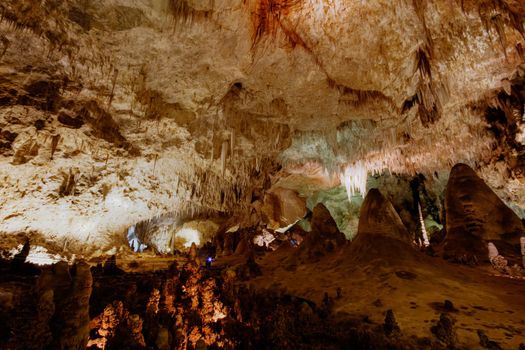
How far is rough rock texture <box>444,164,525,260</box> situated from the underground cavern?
0.06m

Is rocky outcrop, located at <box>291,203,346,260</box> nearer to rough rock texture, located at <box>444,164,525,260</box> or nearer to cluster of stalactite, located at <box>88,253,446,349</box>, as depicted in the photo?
cluster of stalactite, located at <box>88,253,446,349</box>

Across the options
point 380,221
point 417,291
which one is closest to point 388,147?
point 380,221

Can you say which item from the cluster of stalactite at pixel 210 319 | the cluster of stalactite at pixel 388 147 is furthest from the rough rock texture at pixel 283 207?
the cluster of stalactite at pixel 210 319

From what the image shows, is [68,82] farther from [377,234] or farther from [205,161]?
[377,234]

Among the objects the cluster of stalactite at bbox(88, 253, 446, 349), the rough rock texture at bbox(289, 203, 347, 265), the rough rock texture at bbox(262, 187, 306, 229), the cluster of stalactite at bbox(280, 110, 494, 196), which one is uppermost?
the cluster of stalactite at bbox(280, 110, 494, 196)

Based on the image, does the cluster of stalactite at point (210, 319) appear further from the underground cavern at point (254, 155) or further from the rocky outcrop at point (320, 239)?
the rocky outcrop at point (320, 239)

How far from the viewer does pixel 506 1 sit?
7.46 metres

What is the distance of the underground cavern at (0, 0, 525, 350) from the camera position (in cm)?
609

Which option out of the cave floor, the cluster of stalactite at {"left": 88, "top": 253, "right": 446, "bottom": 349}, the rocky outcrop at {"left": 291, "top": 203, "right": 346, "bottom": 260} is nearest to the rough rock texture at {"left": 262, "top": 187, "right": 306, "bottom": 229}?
the rocky outcrop at {"left": 291, "top": 203, "right": 346, "bottom": 260}

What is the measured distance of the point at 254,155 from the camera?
14586 millimetres

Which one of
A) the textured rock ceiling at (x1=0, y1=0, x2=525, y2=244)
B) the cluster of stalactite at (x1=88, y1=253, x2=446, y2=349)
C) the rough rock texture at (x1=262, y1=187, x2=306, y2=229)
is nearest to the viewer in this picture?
the cluster of stalactite at (x1=88, y1=253, x2=446, y2=349)

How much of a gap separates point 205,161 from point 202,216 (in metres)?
7.17

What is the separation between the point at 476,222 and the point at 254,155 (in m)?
9.37

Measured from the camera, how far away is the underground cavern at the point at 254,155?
6094mm
